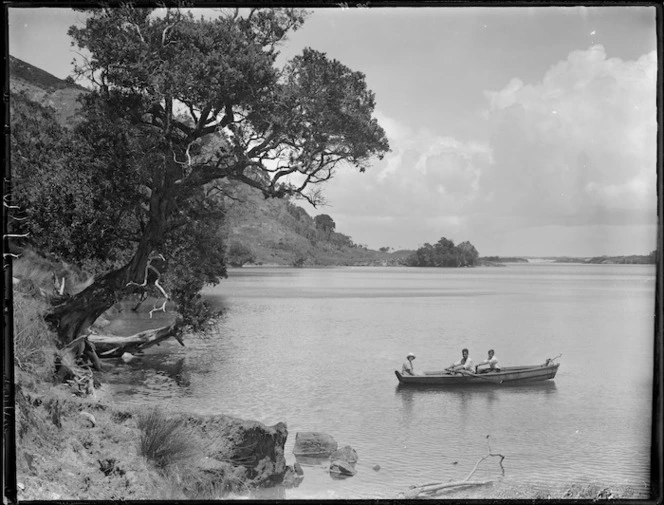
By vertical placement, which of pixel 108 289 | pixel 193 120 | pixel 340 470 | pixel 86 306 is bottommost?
pixel 340 470

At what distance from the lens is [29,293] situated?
15.3ft

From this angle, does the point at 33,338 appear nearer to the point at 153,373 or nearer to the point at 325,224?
the point at 153,373

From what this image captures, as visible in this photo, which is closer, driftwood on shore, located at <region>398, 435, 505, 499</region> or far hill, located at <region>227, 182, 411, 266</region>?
driftwood on shore, located at <region>398, 435, 505, 499</region>

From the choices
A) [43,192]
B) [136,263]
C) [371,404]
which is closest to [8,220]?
[43,192]

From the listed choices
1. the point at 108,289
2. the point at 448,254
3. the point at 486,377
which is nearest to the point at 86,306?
the point at 108,289

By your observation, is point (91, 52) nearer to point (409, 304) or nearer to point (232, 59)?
point (232, 59)

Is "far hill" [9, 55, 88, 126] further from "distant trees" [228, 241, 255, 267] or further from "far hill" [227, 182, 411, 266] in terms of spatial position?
"distant trees" [228, 241, 255, 267]

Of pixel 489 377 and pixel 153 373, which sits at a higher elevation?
pixel 153 373

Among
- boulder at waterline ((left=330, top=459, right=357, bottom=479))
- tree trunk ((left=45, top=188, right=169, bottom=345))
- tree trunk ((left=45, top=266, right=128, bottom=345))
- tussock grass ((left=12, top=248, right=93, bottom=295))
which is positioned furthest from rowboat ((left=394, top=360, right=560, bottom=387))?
tussock grass ((left=12, top=248, right=93, bottom=295))

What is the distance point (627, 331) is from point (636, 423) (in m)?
0.64

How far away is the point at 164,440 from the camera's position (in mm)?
4496

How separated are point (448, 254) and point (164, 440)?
2487 mm

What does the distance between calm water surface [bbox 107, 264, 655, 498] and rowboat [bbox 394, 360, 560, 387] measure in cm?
8

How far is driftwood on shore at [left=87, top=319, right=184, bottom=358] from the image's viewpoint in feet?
17.1
